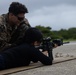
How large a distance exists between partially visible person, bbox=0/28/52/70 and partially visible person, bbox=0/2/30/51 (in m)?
0.48

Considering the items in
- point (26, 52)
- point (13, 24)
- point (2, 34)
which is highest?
point (13, 24)

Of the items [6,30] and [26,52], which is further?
[6,30]

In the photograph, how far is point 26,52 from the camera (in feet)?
26.8

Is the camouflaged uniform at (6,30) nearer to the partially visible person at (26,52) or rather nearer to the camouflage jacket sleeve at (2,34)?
the camouflage jacket sleeve at (2,34)

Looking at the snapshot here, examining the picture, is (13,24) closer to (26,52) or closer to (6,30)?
(6,30)

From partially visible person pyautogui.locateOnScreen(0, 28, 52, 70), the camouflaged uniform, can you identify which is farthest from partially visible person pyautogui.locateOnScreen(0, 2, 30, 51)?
partially visible person pyautogui.locateOnScreen(0, 28, 52, 70)

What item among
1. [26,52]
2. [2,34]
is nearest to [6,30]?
[2,34]

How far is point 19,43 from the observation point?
28.2 ft

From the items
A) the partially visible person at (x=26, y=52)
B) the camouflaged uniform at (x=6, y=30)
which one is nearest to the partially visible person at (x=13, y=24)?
the camouflaged uniform at (x=6, y=30)

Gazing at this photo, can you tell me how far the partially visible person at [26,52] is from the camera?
8086mm

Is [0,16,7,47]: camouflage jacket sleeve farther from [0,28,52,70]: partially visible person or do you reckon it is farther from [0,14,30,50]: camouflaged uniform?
[0,28,52,70]: partially visible person

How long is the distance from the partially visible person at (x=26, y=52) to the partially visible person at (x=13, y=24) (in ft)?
1.59

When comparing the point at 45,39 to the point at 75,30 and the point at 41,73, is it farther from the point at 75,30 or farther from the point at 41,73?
the point at 75,30

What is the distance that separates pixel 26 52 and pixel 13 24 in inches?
33.6
